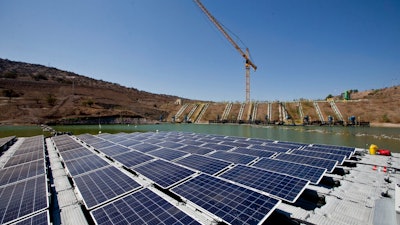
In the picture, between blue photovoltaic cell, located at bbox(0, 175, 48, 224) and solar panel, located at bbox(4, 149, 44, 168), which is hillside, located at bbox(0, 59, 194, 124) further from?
blue photovoltaic cell, located at bbox(0, 175, 48, 224)

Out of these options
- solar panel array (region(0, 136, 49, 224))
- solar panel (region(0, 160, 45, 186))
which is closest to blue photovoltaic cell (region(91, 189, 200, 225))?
solar panel array (region(0, 136, 49, 224))

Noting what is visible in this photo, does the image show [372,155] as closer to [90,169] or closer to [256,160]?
[256,160]

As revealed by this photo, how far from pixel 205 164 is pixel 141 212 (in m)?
7.91

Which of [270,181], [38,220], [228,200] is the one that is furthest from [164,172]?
[270,181]

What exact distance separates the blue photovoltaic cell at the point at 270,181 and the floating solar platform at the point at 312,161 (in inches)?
240

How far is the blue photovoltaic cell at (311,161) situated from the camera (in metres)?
16.3

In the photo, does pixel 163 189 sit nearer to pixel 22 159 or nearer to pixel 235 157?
pixel 235 157

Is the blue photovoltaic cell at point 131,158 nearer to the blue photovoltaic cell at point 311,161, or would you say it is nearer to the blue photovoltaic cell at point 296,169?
the blue photovoltaic cell at point 296,169

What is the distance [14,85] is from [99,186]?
169500mm

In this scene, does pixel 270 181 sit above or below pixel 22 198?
above

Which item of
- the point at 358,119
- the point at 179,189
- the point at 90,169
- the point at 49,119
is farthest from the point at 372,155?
the point at 49,119

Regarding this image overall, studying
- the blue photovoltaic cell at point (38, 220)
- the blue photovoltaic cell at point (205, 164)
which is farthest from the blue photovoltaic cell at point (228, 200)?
the blue photovoltaic cell at point (38, 220)

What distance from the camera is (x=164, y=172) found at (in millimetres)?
13633

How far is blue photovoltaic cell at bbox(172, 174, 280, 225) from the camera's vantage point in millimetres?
8039
